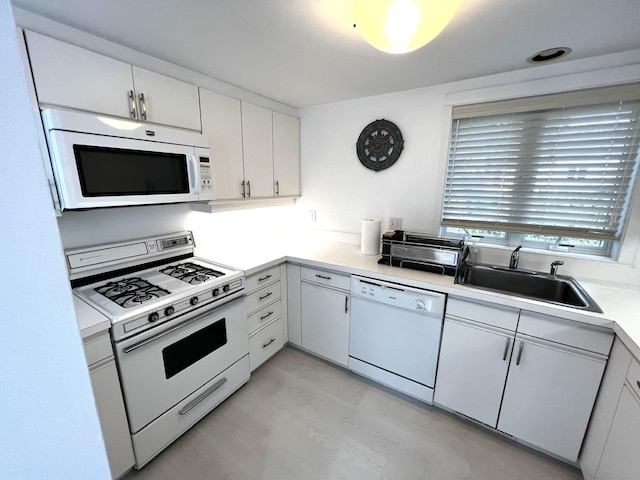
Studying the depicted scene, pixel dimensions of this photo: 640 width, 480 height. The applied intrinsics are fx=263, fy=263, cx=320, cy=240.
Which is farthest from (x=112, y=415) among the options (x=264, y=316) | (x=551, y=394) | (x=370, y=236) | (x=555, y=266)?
(x=555, y=266)

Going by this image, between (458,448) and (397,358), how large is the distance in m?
0.55

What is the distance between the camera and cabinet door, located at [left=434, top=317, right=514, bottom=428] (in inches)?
57.7

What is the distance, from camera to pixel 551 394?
53.3 inches

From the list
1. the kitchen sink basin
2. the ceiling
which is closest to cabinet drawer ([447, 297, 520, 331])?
the kitchen sink basin

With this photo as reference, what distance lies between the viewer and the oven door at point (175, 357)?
4.12ft

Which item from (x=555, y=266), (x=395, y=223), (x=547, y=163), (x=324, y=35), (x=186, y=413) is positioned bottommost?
(x=186, y=413)

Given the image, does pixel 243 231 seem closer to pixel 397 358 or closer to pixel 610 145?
pixel 397 358

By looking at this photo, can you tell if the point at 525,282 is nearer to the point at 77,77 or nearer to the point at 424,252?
the point at 424,252

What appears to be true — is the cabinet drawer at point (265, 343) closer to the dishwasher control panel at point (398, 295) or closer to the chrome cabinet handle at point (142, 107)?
the dishwasher control panel at point (398, 295)

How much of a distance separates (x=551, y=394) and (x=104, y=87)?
277cm

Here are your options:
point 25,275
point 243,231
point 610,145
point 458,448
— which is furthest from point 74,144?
point 610,145

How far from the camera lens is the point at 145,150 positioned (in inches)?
55.3

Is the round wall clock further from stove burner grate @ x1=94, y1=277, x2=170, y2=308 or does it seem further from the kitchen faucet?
stove burner grate @ x1=94, y1=277, x2=170, y2=308

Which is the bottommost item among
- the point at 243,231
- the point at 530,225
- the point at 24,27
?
the point at 243,231
